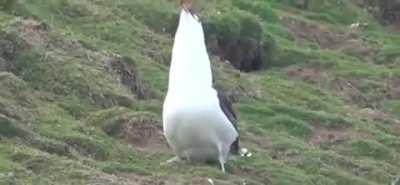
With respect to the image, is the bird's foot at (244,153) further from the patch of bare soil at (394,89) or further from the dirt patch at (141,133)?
the patch of bare soil at (394,89)

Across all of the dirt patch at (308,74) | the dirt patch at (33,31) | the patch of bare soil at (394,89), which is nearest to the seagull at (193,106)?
the dirt patch at (33,31)

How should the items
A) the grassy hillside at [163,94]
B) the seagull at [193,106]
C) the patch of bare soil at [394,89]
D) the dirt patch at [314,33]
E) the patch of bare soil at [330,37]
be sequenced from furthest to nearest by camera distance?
the dirt patch at [314,33], the patch of bare soil at [330,37], the patch of bare soil at [394,89], the grassy hillside at [163,94], the seagull at [193,106]

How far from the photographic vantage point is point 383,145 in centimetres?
1941

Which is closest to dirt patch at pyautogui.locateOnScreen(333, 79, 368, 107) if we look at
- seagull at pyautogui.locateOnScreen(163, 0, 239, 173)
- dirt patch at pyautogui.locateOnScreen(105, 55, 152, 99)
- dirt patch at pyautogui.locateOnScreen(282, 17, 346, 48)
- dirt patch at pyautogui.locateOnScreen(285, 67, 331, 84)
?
dirt patch at pyautogui.locateOnScreen(285, 67, 331, 84)

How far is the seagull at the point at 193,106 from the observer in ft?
42.2

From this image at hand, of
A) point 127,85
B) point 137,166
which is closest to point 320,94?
point 127,85

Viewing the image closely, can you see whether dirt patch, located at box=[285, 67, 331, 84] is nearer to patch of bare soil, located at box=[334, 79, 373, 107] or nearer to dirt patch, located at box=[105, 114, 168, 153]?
patch of bare soil, located at box=[334, 79, 373, 107]

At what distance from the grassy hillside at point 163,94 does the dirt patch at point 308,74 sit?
0.04 meters

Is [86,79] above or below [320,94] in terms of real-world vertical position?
above

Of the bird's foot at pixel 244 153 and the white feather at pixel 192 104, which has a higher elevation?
the white feather at pixel 192 104

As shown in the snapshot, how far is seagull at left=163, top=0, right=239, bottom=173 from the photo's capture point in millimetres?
12867

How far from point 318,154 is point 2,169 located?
20.5ft

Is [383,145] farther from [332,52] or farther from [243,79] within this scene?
[332,52]

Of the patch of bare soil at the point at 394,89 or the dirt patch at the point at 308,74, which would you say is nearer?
the patch of bare soil at the point at 394,89
